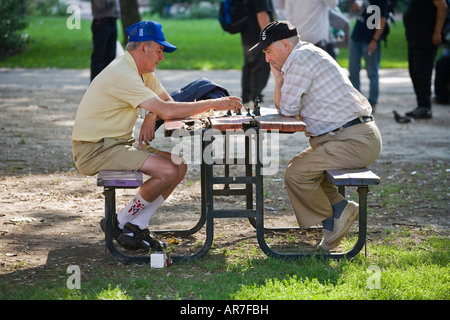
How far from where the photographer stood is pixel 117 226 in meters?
5.02

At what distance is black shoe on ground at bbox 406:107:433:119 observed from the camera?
10164mm

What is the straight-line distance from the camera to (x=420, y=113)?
10164mm

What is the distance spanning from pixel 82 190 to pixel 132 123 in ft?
5.80

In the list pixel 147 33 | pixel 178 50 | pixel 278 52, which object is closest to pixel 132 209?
pixel 147 33

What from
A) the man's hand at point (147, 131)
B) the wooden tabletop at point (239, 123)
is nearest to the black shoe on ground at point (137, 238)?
the man's hand at point (147, 131)

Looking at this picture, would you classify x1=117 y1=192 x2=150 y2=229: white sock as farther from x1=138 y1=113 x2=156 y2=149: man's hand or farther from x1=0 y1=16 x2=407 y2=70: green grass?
x1=0 y1=16 x2=407 y2=70: green grass

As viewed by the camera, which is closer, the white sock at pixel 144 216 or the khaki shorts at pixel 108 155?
the khaki shorts at pixel 108 155

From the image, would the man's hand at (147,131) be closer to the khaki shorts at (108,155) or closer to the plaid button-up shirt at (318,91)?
the khaki shorts at (108,155)

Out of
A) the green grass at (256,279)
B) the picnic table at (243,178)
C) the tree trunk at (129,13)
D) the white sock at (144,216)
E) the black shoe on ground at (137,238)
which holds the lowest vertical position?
the green grass at (256,279)

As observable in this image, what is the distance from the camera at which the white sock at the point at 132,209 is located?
4906mm
